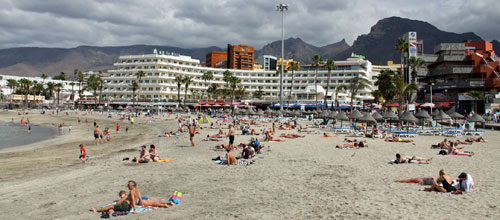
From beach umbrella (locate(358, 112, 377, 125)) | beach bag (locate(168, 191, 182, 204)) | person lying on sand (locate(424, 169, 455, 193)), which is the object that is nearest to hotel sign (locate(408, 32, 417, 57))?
beach umbrella (locate(358, 112, 377, 125))

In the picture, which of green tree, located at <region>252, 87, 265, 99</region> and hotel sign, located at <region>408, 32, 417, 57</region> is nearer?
hotel sign, located at <region>408, 32, 417, 57</region>

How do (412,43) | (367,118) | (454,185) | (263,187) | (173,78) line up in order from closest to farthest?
(454,185), (263,187), (367,118), (412,43), (173,78)

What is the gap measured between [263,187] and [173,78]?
86.0 m

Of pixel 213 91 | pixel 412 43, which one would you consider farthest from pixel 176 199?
pixel 213 91

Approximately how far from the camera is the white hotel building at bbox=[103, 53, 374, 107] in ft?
297

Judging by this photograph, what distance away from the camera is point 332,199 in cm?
806

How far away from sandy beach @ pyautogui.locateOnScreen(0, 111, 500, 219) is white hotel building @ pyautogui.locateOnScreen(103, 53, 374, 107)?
73961mm

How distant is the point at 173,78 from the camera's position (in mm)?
91875

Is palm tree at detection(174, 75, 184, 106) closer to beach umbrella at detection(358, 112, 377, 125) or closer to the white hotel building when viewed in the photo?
the white hotel building

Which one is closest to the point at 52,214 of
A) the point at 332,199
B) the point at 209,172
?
the point at 209,172

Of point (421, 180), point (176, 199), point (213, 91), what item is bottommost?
point (176, 199)

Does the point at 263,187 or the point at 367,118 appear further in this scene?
the point at 367,118

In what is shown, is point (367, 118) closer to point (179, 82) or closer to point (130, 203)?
point (130, 203)

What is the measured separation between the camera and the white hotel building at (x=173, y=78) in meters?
90.4
